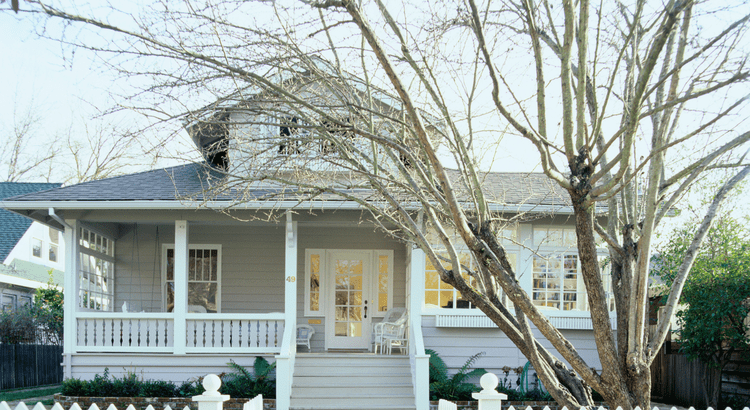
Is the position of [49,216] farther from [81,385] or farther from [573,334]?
[573,334]

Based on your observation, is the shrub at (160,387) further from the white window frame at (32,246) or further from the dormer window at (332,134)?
the white window frame at (32,246)

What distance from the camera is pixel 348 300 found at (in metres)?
12.9

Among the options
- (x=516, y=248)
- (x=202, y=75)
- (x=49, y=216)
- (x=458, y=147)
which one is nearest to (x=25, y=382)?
(x=49, y=216)

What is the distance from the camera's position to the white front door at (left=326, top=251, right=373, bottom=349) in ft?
41.7

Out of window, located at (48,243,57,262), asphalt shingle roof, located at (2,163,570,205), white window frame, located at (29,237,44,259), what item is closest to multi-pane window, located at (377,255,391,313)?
asphalt shingle roof, located at (2,163,570,205)

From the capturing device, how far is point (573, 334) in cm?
1112

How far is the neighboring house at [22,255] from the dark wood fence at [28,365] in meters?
2.12

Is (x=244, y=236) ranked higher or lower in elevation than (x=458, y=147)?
lower

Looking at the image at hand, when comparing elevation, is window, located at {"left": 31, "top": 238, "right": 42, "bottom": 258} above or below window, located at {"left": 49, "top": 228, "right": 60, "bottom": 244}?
below

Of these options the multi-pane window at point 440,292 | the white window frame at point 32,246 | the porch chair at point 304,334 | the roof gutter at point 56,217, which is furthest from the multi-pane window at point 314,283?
the white window frame at point 32,246

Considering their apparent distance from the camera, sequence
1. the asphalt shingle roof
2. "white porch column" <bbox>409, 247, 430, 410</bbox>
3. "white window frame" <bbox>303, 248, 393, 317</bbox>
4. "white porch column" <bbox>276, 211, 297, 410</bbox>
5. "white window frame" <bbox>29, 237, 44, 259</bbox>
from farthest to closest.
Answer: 1. "white window frame" <bbox>29, 237, 44, 259</bbox>
2. "white window frame" <bbox>303, 248, 393, 317</bbox>
3. the asphalt shingle roof
4. "white porch column" <bbox>409, 247, 430, 410</bbox>
5. "white porch column" <bbox>276, 211, 297, 410</bbox>

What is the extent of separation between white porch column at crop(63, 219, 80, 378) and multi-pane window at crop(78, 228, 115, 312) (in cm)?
20

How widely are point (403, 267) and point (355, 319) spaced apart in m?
1.40

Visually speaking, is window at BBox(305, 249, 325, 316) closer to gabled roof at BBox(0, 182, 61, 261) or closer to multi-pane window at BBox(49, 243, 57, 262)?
gabled roof at BBox(0, 182, 61, 261)
